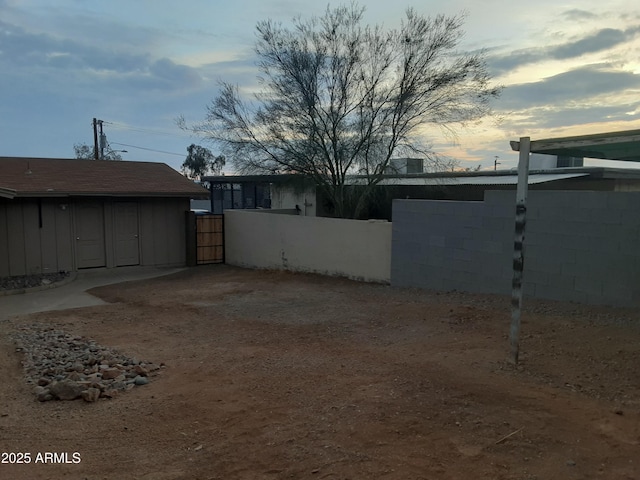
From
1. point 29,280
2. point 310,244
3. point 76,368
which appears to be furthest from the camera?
point 310,244

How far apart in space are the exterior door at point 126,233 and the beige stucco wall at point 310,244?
2.92 m

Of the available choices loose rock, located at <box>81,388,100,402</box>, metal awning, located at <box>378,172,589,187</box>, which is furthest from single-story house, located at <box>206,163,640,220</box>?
loose rock, located at <box>81,388,100,402</box>

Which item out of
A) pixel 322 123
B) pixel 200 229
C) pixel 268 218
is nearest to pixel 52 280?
pixel 200 229

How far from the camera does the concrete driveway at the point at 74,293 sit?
10274mm

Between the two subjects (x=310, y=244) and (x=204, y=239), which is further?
(x=204, y=239)

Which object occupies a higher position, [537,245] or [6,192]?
[6,192]

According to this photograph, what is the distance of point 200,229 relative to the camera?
16.5 meters

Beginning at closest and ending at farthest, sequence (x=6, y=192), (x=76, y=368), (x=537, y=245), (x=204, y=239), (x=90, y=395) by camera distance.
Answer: (x=90, y=395)
(x=76, y=368)
(x=537, y=245)
(x=6, y=192)
(x=204, y=239)

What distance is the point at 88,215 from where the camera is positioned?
14789 mm

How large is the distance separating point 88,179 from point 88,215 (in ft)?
3.83

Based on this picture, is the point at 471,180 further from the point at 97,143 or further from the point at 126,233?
the point at 97,143

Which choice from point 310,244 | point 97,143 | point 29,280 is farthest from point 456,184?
point 97,143

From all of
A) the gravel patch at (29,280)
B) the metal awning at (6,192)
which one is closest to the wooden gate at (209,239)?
the gravel patch at (29,280)

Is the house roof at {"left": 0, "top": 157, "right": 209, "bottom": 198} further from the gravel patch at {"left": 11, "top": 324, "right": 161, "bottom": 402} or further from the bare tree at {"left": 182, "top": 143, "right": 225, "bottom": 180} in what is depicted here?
the bare tree at {"left": 182, "top": 143, "right": 225, "bottom": 180}
